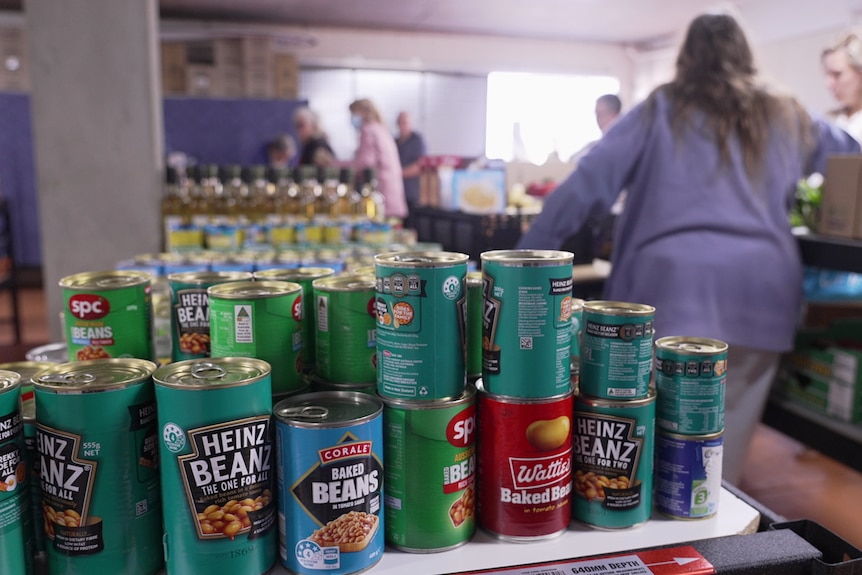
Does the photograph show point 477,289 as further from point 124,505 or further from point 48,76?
point 48,76

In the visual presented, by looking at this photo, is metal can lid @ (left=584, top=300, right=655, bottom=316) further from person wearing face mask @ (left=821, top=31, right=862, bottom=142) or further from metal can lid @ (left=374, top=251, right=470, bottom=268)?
person wearing face mask @ (left=821, top=31, right=862, bottom=142)

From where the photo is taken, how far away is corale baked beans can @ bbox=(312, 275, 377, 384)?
1.11m

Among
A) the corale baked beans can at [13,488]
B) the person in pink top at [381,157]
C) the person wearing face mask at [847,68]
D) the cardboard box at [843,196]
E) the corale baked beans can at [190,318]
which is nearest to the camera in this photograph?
the corale baked beans can at [13,488]

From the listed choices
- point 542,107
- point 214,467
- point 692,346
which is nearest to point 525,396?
point 692,346

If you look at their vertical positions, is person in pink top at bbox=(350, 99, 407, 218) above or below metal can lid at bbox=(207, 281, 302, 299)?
above

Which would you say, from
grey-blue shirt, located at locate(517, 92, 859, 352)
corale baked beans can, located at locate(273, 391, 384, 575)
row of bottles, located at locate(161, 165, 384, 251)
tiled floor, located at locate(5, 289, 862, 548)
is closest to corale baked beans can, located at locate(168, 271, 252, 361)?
corale baked beans can, located at locate(273, 391, 384, 575)

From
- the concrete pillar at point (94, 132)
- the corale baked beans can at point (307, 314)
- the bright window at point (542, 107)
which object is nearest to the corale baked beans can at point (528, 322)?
the corale baked beans can at point (307, 314)

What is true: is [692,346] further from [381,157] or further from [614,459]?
[381,157]

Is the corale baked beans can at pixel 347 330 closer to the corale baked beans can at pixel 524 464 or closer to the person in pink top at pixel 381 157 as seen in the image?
the corale baked beans can at pixel 524 464

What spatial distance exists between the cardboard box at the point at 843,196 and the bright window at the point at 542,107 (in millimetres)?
8303

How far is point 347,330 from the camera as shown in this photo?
112 cm

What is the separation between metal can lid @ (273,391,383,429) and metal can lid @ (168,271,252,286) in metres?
0.35

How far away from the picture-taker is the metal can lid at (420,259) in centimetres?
100

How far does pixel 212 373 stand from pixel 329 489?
0.73 feet
